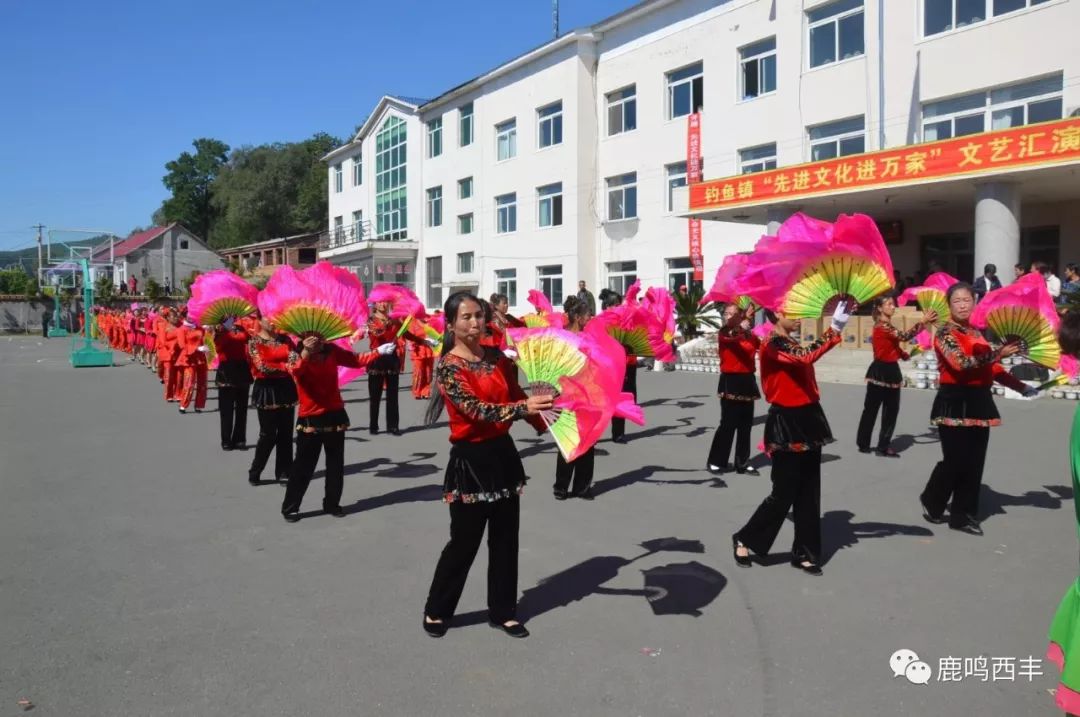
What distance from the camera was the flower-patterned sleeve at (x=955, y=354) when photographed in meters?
5.74

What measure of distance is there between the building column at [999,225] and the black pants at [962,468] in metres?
13.4

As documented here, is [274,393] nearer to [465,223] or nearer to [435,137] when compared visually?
[465,223]

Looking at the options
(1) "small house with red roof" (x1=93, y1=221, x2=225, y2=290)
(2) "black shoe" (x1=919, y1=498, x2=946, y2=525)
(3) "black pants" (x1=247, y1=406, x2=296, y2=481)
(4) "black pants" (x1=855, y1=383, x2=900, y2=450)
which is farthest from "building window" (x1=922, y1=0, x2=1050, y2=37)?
(1) "small house with red roof" (x1=93, y1=221, x2=225, y2=290)

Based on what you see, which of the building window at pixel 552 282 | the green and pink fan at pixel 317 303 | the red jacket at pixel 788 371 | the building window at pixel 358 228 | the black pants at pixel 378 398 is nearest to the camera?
the red jacket at pixel 788 371

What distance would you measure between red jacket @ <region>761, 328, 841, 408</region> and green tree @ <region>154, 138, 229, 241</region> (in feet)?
278

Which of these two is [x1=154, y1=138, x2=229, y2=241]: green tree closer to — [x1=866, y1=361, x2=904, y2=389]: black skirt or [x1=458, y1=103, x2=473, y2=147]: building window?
[x1=458, y1=103, x2=473, y2=147]: building window

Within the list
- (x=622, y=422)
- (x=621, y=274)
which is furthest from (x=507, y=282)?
(x=622, y=422)

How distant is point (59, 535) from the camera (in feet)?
21.0

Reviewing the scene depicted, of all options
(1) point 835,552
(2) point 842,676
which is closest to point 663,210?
(1) point 835,552

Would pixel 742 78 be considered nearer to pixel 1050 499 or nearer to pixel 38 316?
pixel 1050 499

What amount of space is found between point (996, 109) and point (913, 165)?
10.3 feet

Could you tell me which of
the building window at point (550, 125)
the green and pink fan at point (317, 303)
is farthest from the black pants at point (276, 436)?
the building window at point (550, 125)

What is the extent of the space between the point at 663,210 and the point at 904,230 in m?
8.04

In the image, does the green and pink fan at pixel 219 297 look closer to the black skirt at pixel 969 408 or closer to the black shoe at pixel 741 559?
the black shoe at pixel 741 559
